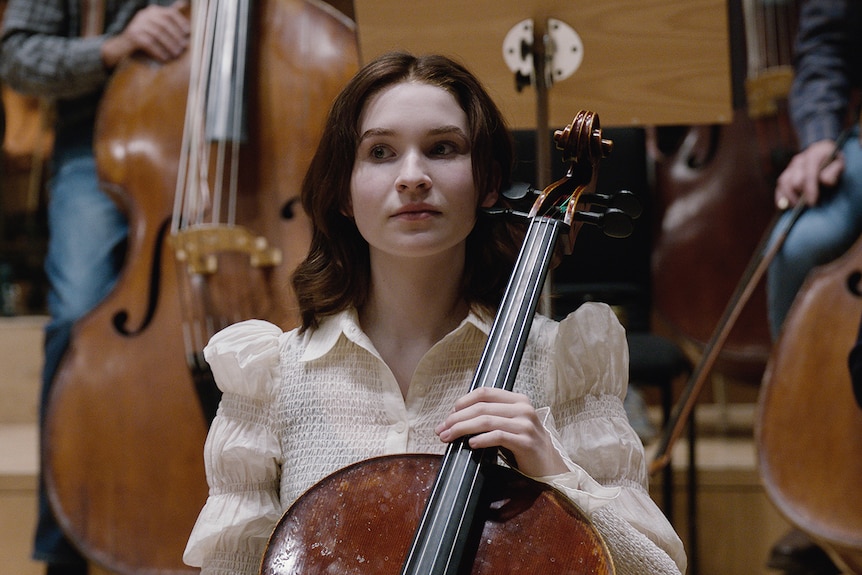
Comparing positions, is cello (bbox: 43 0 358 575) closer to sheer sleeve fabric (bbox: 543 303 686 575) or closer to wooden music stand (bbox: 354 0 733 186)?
wooden music stand (bbox: 354 0 733 186)

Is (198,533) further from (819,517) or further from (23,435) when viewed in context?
(23,435)

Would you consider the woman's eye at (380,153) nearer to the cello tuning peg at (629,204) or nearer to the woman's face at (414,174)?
the woman's face at (414,174)

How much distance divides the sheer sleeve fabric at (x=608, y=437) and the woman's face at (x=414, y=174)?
0.48 feet

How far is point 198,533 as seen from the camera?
923 millimetres

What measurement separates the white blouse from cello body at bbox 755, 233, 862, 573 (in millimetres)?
540

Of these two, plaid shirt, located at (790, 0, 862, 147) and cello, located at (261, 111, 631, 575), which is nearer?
cello, located at (261, 111, 631, 575)

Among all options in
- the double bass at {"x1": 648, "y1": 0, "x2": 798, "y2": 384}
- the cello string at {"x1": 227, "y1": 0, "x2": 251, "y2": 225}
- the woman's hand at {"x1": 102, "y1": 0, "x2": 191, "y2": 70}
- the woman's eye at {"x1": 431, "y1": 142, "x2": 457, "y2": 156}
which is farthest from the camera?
the double bass at {"x1": 648, "y1": 0, "x2": 798, "y2": 384}

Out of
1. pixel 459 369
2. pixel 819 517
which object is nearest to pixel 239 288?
pixel 459 369

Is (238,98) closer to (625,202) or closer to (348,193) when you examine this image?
(348,193)

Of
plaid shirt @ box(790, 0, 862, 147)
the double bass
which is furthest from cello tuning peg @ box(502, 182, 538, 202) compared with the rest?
the double bass

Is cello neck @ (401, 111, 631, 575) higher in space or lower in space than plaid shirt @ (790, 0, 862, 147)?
lower

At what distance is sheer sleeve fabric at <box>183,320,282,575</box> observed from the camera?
0.92 metres

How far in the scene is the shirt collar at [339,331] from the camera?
3.16 feet

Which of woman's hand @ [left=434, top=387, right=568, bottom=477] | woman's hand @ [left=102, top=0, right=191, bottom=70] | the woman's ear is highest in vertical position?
woman's hand @ [left=102, top=0, right=191, bottom=70]
